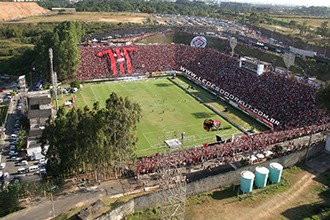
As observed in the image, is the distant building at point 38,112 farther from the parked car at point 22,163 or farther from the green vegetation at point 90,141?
the green vegetation at point 90,141

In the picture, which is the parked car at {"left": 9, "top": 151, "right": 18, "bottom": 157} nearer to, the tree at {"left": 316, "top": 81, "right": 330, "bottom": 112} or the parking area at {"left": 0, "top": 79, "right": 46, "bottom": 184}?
the parking area at {"left": 0, "top": 79, "right": 46, "bottom": 184}

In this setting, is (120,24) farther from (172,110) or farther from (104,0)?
(104,0)

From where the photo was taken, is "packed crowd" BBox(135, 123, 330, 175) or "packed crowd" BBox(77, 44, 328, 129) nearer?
"packed crowd" BBox(135, 123, 330, 175)

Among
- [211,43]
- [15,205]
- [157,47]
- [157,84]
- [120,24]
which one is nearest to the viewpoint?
[15,205]

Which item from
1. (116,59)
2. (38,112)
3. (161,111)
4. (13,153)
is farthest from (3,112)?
(116,59)

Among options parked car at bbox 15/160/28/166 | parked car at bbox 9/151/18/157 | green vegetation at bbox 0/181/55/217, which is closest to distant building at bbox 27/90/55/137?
parked car at bbox 9/151/18/157

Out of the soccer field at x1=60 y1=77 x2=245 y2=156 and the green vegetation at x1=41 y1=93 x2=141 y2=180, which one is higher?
the green vegetation at x1=41 y1=93 x2=141 y2=180

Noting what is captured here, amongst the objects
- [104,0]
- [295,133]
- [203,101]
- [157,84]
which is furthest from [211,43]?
[104,0]

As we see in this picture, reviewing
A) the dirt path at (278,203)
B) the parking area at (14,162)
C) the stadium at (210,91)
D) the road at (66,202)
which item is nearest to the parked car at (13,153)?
the parking area at (14,162)
